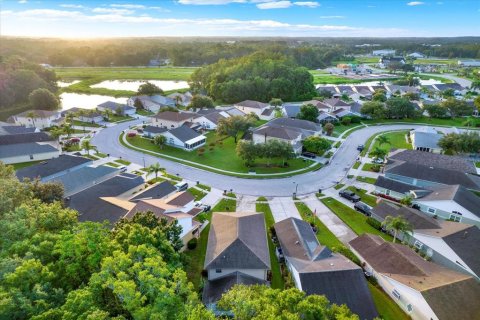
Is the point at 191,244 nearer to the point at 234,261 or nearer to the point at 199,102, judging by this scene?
the point at 234,261

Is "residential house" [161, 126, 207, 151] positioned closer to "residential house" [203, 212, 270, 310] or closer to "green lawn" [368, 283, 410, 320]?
"residential house" [203, 212, 270, 310]

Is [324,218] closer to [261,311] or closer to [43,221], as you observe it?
[261,311]

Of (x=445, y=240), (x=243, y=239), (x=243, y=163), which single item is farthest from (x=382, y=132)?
(x=243, y=239)

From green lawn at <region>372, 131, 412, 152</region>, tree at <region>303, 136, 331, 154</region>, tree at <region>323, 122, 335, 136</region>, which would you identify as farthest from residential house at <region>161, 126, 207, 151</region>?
green lawn at <region>372, 131, 412, 152</region>

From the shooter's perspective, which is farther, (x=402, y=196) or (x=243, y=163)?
(x=243, y=163)

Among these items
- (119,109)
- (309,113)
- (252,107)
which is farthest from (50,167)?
(309,113)

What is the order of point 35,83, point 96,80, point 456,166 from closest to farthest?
1. point 456,166
2. point 35,83
3. point 96,80

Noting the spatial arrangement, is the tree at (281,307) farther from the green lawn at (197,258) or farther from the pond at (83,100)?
the pond at (83,100)
